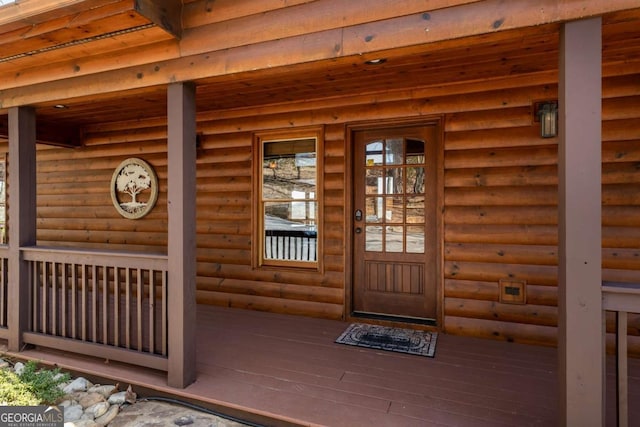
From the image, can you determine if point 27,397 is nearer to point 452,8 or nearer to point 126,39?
point 126,39

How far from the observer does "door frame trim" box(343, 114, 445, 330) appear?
10.4ft

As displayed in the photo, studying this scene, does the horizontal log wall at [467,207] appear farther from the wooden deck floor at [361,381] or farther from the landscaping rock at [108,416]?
the landscaping rock at [108,416]

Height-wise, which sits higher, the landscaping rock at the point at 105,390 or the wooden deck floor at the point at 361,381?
the wooden deck floor at the point at 361,381

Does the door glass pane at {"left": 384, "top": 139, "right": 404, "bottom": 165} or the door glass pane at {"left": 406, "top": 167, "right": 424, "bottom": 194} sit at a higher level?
the door glass pane at {"left": 384, "top": 139, "right": 404, "bottom": 165}

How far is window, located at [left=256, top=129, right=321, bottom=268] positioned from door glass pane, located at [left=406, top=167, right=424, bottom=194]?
923mm

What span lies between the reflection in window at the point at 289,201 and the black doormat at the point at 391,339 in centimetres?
86

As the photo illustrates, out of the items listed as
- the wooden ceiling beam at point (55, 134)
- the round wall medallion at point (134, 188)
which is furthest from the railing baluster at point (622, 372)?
the wooden ceiling beam at point (55, 134)

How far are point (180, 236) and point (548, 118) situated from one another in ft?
9.44

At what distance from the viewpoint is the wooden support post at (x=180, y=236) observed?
2.32 m

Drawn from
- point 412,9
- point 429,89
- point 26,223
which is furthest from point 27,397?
point 429,89

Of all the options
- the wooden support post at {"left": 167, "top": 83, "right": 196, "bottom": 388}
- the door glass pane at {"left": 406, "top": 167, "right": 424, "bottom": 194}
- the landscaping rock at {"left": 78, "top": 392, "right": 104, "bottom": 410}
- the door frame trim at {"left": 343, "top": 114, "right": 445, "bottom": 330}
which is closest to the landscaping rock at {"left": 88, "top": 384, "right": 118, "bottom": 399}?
the landscaping rock at {"left": 78, "top": 392, "right": 104, "bottom": 410}

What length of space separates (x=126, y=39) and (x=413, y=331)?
3.20 meters

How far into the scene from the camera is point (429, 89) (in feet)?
10.3

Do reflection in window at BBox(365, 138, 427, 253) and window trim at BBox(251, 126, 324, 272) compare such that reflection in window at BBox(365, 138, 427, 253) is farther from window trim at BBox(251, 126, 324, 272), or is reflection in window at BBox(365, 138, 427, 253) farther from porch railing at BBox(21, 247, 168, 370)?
porch railing at BBox(21, 247, 168, 370)
